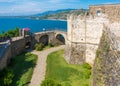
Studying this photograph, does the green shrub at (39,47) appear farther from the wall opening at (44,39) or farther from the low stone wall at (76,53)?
the low stone wall at (76,53)

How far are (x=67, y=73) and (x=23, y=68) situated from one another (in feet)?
21.3

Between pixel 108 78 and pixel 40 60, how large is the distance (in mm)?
20715

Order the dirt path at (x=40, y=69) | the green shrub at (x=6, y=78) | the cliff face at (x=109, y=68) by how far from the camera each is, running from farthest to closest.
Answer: the dirt path at (x=40, y=69) → the green shrub at (x=6, y=78) → the cliff face at (x=109, y=68)

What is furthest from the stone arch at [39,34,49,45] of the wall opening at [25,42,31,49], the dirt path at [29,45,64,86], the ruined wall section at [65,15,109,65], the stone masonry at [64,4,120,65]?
the ruined wall section at [65,15,109,65]

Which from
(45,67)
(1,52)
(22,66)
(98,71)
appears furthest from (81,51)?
(98,71)

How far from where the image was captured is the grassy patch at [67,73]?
1119 inches

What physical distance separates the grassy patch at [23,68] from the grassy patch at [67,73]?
2.25 metres

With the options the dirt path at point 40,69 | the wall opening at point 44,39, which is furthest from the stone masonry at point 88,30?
the wall opening at point 44,39

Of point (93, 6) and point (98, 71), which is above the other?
point (93, 6)

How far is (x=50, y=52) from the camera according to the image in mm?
42062

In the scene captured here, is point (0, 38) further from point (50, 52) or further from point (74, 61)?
point (74, 61)

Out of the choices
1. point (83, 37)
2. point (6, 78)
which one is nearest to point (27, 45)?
point (83, 37)

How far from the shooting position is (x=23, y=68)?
3447 cm

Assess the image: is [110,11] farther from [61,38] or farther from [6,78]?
[61,38]
